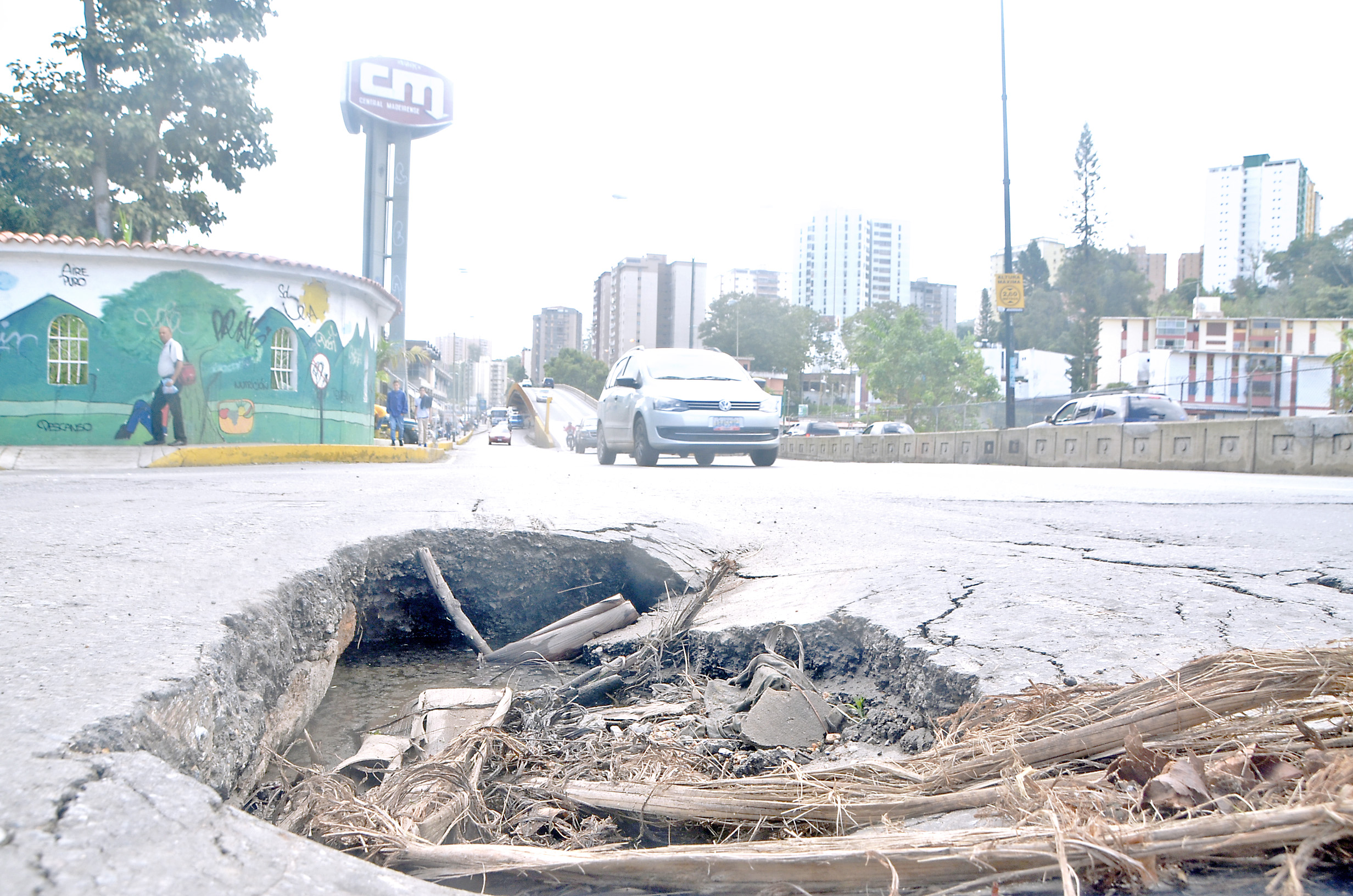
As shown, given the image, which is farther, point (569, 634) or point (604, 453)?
point (604, 453)

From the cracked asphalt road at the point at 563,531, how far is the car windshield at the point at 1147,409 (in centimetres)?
1211

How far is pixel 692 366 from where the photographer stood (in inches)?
427

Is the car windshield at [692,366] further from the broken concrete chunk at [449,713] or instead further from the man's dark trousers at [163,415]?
the broken concrete chunk at [449,713]

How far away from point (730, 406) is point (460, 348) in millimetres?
125699

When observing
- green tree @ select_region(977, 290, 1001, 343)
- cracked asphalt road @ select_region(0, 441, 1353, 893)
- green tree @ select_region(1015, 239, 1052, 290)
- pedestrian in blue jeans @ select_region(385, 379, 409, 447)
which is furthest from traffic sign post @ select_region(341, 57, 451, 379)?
green tree @ select_region(977, 290, 1001, 343)

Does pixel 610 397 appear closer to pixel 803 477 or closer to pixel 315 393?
pixel 803 477

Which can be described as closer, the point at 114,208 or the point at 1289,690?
the point at 1289,690

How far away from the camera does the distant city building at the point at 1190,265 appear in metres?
105

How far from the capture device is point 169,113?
22.1 meters

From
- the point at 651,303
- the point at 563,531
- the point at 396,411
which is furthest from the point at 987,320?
the point at 563,531

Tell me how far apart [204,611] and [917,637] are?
6.30 ft

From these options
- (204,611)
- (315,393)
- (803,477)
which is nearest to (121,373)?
(315,393)

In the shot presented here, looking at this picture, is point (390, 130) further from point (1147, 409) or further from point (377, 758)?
point (377, 758)

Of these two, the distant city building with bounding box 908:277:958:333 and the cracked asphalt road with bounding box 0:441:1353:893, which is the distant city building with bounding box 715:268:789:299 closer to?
the distant city building with bounding box 908:277:958:333
